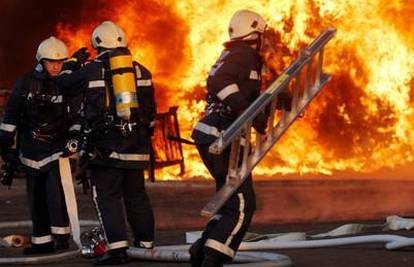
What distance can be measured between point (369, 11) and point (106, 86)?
9.69 metres

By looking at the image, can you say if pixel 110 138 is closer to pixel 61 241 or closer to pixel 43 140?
pixel 43 140

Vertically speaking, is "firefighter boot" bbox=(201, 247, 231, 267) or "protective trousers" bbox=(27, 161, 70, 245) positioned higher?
"protective trousers" bbox=(27, 161, 70, 245)

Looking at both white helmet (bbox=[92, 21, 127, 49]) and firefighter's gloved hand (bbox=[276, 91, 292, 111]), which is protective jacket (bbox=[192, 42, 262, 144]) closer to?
firefighter's gloved hand (bbox=[276, 91, 292, 111])

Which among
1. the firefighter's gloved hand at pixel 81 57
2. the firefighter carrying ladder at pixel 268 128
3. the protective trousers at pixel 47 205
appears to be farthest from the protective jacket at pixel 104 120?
the firefighter carrying ladder at pixel 268 128

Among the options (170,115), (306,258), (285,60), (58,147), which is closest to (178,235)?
(58,147)

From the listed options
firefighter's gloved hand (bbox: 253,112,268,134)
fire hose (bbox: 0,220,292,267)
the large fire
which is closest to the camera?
firefighter's gloved hand (bbox: 253,112,268,134)

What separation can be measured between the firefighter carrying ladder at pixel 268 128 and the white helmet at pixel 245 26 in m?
0.54

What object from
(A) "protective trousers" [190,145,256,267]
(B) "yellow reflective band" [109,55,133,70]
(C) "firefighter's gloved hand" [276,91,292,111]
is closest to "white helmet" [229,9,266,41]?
(C) "firefighter's gloved hand" [276,91,292,111]

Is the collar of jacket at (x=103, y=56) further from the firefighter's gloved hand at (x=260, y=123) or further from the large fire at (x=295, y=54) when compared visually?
the large fire at (x=295, y=54)

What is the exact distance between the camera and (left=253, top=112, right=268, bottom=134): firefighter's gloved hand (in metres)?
7.66

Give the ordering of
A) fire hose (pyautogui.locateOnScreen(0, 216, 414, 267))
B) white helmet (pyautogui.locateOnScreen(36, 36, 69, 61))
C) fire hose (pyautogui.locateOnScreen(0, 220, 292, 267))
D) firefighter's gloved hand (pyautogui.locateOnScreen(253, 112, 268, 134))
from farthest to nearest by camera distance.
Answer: white helmet (pyautogui.locateOnScreen(36, 36, 69, 61)) → fire hose (pyautogui.locateOnScreen(0, 216, 414, 267)) → fire hose (pyautogui.locateOnScreen(0, 220, 292, 267)) → firefighter's gloved hand (pyautogui.locateOnScreen(253, 112, 268, 134))

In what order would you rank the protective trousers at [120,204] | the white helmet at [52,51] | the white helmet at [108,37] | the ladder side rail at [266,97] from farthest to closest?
the white helmet at [52,51]
the white helmet at [108,37]
the protective trousers at [120,204]
the ladder side rail at [266,97]

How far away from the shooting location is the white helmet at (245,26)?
8000 millimetres

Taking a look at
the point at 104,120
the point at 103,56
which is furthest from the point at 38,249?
the point at 103,56
